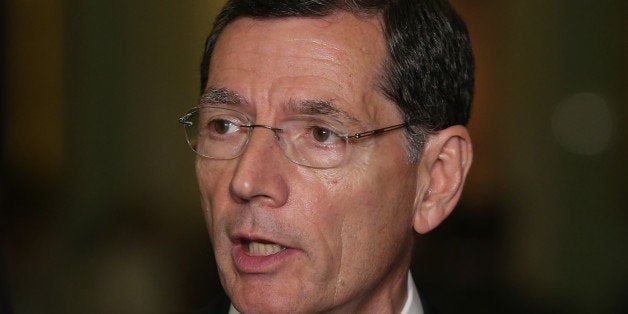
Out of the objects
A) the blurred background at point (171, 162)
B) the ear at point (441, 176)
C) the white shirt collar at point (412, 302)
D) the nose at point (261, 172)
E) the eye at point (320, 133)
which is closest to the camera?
the nose at point (261, 172)

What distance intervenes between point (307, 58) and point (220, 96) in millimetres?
Answer: 264

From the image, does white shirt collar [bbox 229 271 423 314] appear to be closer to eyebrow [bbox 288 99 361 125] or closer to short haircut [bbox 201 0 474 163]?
short haircut [bbox 201 0 474 163]

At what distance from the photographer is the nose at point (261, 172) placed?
2.20 m

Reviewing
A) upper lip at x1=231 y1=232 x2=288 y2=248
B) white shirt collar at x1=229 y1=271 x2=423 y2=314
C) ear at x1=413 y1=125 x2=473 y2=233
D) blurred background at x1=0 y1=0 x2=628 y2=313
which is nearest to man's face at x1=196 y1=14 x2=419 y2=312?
upper lip at x1=231 y1=232 x2=288 y2=248

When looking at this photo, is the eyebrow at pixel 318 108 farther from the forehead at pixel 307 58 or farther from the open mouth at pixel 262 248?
the open mouth at pixel 262 248

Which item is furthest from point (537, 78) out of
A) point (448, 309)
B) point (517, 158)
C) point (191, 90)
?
point (191, 90)

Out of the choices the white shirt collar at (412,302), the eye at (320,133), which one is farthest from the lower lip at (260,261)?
the white shirt collar at (412,302)

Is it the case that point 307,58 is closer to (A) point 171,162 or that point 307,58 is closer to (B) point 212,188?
(B) point 212,188

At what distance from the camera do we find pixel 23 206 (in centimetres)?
693

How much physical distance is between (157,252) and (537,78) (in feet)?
10.7

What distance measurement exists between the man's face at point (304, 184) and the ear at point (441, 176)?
0.39 ft

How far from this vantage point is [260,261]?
2.26m

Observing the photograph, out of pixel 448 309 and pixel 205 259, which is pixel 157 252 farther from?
pixel 448 309

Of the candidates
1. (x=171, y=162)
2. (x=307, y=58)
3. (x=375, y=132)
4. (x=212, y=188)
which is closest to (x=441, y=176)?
(x=375, y=132)
